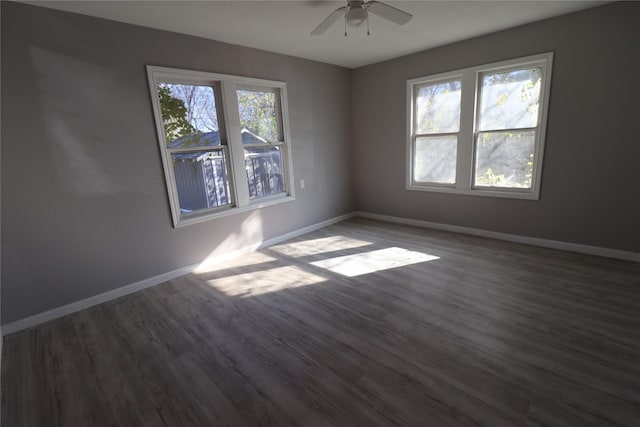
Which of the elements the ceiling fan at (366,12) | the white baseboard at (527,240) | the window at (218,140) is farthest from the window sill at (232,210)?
Answer: the ceiling fan at (366,12)

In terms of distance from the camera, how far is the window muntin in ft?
13.5

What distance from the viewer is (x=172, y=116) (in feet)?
10.3

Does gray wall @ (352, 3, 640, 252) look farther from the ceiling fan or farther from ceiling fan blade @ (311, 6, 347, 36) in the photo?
ceiling fan blade @ (311, 6, 347, 36)

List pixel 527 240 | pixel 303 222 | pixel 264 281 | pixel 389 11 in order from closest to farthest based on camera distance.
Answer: pixel 389 11 → pixel 264 281 → pixel 527 240 → pixel 303 222

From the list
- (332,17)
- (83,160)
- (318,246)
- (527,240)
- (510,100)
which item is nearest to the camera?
(332,17)

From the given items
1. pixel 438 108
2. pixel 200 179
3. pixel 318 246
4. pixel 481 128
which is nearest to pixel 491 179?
pixel 481 128

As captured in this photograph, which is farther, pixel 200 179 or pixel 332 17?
pixel 200 179

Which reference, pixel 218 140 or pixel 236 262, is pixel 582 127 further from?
pixel 236 262

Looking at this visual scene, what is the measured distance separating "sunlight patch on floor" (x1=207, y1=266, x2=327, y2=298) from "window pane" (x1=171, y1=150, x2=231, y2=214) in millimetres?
964

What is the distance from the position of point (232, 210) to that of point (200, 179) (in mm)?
535

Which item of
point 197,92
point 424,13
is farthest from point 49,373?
point 424,13

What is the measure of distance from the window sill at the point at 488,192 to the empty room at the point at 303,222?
3 centimetres

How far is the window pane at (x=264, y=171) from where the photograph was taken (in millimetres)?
3941

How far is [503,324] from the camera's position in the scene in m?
2.21
